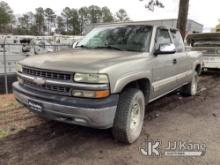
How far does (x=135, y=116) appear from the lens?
4070mm

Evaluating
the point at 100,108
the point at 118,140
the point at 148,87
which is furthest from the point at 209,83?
the point at 100,108

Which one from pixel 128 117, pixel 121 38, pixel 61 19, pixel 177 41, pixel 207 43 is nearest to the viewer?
pixel 128 117

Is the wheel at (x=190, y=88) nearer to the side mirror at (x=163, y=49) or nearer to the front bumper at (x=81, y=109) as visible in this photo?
the side mirror at (x=163, y=49)

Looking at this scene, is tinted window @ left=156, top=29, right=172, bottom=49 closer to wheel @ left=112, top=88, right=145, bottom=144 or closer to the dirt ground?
wheel @ left=112, top=88, right=145, bottom=144

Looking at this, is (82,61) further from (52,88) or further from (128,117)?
(128,117)

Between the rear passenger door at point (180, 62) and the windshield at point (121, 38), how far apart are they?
43.1 inches

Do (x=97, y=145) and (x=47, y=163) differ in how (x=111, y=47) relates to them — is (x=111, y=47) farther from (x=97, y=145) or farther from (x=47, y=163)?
(x=47, y=163)

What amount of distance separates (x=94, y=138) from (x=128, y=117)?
0.82 metres

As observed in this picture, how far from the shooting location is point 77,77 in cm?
327

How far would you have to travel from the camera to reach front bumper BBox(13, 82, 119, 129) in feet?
10.6

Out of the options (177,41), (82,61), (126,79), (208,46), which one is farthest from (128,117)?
(208,46)

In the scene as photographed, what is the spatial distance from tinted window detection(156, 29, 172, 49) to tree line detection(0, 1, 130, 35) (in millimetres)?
64472

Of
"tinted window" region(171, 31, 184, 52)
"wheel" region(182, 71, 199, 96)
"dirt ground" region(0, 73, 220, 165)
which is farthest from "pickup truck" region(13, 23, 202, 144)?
"wheel" region(182, 71, 199, 96)

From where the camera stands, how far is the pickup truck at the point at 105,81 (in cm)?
326
